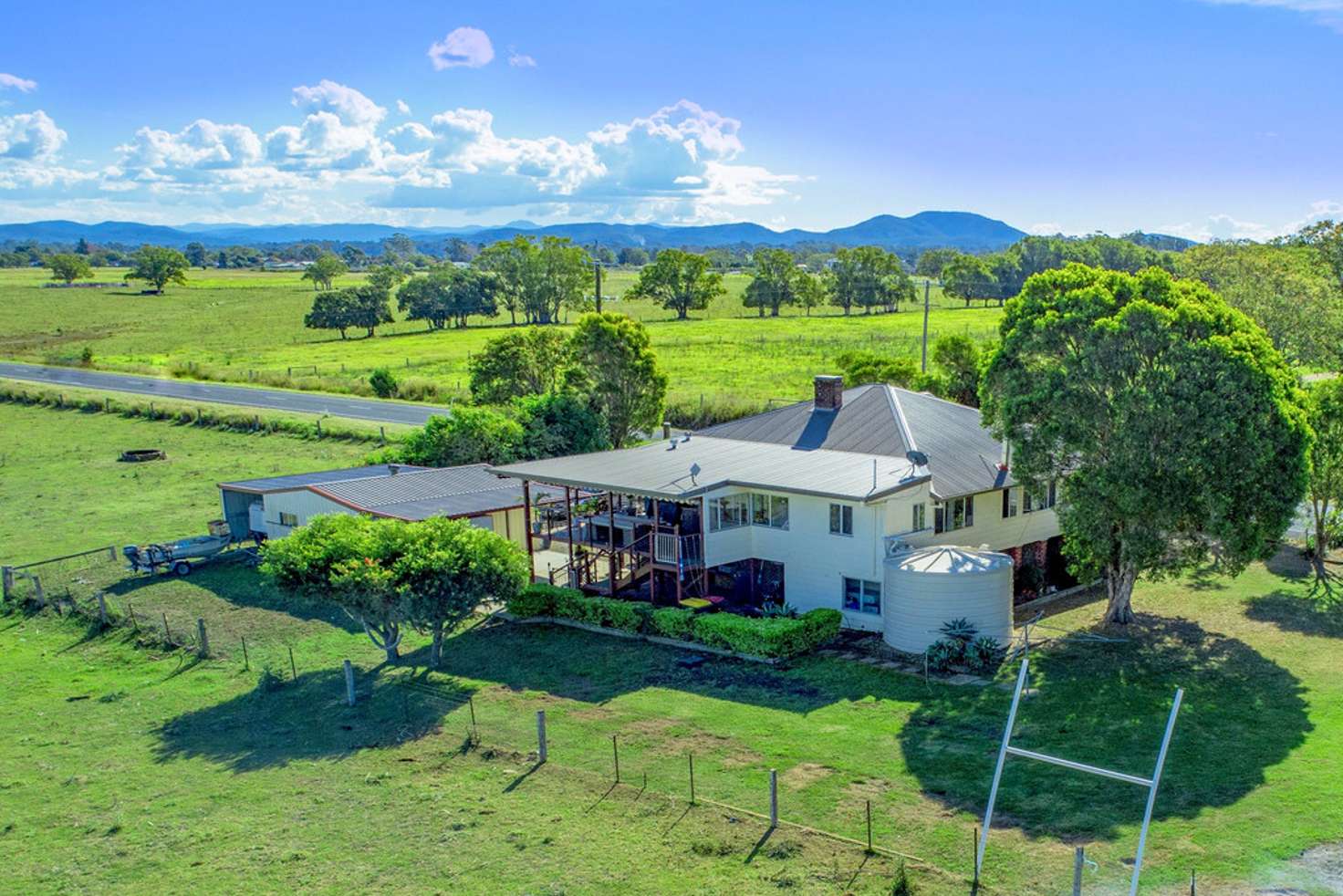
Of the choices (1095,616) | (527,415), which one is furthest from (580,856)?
(527,415)

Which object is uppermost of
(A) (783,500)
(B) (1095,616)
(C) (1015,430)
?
(C) (1015,430)

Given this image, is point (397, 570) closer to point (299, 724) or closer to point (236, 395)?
point (299, 724)

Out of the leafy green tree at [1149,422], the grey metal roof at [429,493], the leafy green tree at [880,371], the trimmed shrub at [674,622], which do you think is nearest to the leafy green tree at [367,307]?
the leafy green tree at [880,371]

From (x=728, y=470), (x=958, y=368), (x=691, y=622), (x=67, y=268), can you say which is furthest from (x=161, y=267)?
(x=691, y=622)

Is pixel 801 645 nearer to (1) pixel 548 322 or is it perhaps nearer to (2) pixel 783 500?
(2) pixel 783 500

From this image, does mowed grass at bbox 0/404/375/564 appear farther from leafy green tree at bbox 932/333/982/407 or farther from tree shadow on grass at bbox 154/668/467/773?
leafy green tree at bbox 932/333/982/407

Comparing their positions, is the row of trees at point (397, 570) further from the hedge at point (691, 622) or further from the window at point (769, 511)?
the window at point (769, 511)
